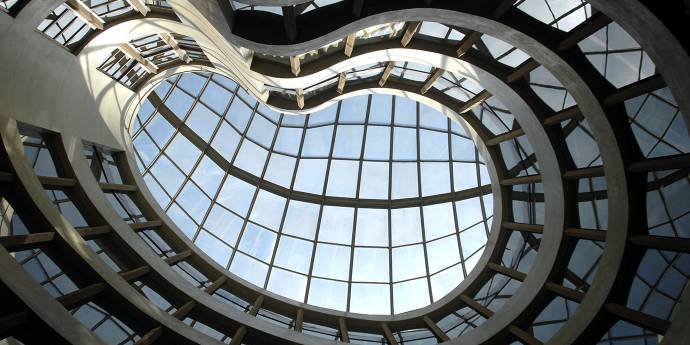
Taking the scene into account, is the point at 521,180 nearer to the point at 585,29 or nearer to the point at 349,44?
the point at 585,29

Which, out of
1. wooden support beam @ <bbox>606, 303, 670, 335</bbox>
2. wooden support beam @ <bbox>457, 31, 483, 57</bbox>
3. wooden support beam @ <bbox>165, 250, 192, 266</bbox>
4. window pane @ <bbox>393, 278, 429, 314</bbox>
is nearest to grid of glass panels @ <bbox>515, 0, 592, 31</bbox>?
wooden support beam @ <bbox>457, 31, 483, 57</bbox>

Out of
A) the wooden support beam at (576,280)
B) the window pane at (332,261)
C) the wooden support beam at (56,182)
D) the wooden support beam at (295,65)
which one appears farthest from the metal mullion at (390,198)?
the wooden support beam at (56,182)

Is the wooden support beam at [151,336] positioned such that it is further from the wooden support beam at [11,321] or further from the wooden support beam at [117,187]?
the wooden support beam at [117,187]

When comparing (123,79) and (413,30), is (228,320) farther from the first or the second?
(413,30)

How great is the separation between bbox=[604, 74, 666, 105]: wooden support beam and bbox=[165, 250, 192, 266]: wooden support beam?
15.9m

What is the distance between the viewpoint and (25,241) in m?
12.6

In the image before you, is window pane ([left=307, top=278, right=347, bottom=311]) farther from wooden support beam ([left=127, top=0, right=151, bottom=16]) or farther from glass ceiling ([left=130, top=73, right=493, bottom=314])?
wooden support beam ([left=127, top=0, right=151, bottom=16])

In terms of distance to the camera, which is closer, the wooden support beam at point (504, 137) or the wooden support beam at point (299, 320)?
the wooden support beam at point (504, 137)

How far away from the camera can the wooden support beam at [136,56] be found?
18.1m

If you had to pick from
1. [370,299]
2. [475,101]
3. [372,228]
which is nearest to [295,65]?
[475,101]

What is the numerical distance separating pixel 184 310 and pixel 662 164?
15.1 m

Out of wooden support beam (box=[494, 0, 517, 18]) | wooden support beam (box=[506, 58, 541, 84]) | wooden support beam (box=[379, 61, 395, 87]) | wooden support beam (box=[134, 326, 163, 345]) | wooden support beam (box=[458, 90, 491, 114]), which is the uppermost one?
wooden support beam (box=[379, 61, 395, 87])

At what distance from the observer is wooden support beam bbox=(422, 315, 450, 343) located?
780 inches

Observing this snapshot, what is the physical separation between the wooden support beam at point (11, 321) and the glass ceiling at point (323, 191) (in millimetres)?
13883
